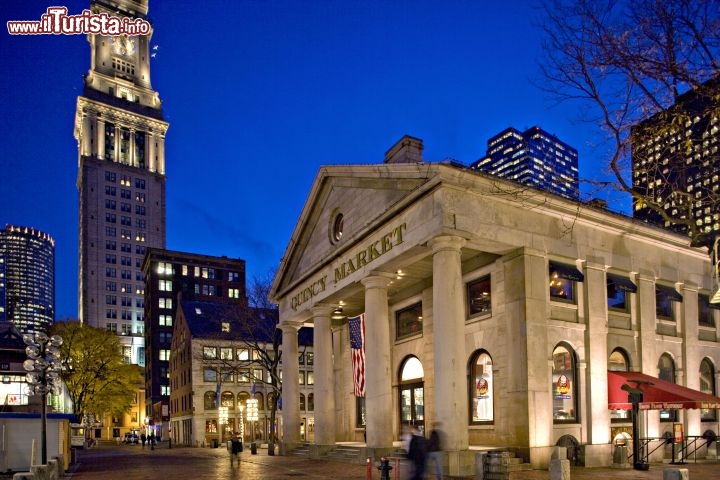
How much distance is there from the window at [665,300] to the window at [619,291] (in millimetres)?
2167

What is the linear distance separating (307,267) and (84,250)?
116574mm

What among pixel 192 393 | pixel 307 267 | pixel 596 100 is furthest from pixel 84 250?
pixel 596 100

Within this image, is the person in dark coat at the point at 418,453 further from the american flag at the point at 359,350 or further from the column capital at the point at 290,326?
the column capital at the point at 290,326

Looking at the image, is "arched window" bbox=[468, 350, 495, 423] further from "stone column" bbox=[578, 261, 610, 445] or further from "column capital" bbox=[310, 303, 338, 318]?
"column capital" bbox=[310, 303, 338, 318]

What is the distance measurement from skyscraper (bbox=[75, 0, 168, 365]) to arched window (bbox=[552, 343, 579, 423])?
128317 mm

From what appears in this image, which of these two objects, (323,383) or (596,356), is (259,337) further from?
(596,356)

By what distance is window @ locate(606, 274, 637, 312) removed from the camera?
2582 cm

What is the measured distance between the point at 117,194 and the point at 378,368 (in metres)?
133

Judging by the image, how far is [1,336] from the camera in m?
59.4

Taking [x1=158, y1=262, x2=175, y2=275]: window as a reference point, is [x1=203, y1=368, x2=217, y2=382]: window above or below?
below

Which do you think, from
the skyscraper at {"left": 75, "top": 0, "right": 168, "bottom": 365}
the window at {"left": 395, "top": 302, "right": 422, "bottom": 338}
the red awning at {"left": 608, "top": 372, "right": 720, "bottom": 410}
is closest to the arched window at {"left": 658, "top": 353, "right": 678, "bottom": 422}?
the red awning at {"left": 608, "top": 372, "right": 720, "bottom": 410}

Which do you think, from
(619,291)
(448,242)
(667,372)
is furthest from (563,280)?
(667,372)

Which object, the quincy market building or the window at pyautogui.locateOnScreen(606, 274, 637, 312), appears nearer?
the quincy market building

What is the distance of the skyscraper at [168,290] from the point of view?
113438mm
